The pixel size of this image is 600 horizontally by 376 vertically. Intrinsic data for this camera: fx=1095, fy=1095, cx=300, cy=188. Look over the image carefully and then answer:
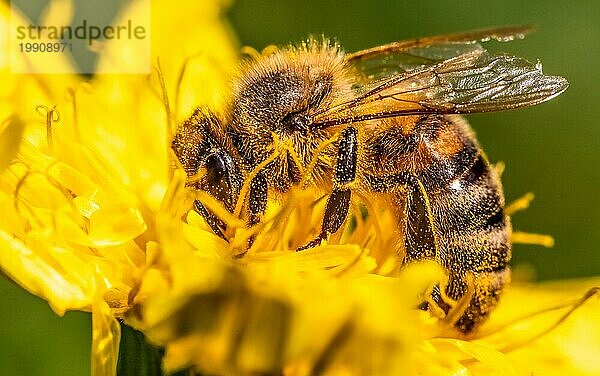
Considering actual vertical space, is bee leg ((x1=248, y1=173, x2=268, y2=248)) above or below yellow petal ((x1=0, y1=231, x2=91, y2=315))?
above

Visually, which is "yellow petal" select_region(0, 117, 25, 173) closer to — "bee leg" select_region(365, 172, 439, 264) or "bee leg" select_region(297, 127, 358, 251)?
"bee leg" select_region(297, 127, 358, 251)

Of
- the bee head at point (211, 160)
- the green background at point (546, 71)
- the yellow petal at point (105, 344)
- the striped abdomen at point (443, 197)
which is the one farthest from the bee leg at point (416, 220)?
the green background at point (546, 71)

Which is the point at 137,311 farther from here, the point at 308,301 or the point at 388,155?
the point at 388,155

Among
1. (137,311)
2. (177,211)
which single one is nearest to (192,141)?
(177,211)

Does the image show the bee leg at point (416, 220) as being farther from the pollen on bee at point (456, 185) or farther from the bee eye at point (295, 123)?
the bee eye at point (295, 123)

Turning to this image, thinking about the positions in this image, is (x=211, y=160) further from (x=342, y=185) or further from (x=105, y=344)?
(x=105, y=344)

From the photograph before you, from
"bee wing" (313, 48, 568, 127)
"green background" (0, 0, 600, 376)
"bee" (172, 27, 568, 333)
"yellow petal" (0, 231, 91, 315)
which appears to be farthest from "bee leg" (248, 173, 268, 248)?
"green background" (0, 0, 600, 376)
